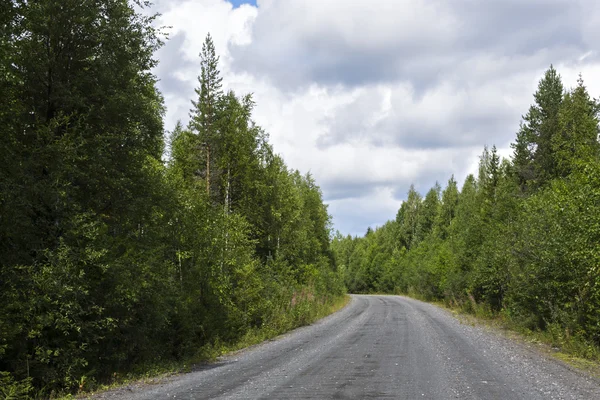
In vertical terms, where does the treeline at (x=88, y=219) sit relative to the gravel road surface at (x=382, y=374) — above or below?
above

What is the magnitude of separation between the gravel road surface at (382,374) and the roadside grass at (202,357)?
494 mm

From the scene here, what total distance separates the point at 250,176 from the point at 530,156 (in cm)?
2437

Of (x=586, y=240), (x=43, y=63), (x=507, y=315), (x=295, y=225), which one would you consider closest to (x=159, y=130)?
(x=43, y=63)

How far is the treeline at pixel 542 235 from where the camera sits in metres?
14.3

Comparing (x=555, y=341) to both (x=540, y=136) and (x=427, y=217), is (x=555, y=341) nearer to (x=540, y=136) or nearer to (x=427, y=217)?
(x=540, y=136)

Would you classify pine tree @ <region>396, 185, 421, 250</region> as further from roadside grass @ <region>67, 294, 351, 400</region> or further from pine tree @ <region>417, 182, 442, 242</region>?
roadside grass @ <region>67, 294, 351, 400</region>

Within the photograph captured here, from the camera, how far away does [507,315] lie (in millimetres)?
23250

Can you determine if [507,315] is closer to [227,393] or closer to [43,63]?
[227,393]

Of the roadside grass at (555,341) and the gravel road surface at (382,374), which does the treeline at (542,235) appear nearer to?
the roadside grass at (555,341)

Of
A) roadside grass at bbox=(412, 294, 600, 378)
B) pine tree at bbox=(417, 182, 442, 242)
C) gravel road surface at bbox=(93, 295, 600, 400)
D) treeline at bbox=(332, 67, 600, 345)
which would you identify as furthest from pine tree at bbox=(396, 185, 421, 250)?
gravel road surface at bbox=(93, 295, 600, 400)

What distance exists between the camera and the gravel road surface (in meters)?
8.66

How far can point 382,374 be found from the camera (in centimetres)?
1034

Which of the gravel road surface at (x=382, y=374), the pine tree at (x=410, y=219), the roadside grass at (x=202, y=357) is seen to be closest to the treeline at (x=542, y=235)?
the gravel road surface at (x=382, y=374)

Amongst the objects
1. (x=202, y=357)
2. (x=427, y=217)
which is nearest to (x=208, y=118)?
(x=202, y=357)
